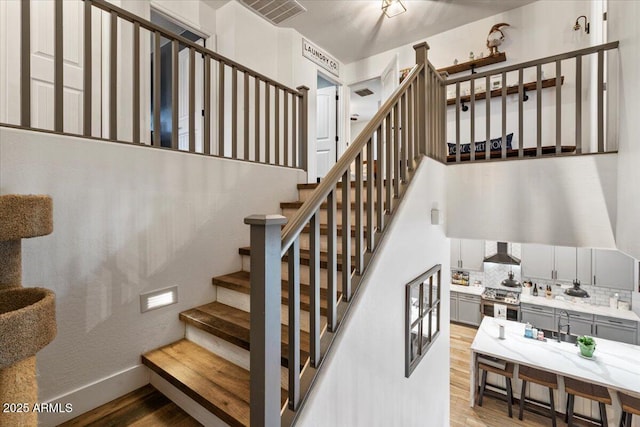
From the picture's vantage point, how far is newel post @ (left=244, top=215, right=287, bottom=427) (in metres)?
1.02

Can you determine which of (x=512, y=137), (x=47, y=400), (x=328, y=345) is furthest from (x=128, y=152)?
(x=512, y=137)

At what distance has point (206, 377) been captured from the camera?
163 centimetres

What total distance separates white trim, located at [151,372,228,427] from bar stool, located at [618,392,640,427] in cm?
448

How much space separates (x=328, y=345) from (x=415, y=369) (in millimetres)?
1311

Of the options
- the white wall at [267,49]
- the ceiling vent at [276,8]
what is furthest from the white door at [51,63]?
the ceiling vent at [276,8]

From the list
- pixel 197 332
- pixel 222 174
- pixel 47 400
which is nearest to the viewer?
pixel 47 400

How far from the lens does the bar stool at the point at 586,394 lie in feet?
11.9

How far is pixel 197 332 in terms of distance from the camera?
1999 millimetres

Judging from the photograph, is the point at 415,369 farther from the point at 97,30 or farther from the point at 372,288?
the point at 97,30

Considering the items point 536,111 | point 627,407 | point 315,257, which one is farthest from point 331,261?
point 627,407

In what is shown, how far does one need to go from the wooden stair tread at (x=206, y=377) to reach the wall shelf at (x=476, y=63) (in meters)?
4.64

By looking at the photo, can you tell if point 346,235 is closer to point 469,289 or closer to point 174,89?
point 174,89

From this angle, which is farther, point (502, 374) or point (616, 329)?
point (616, 329)

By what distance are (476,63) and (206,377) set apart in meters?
4.82
